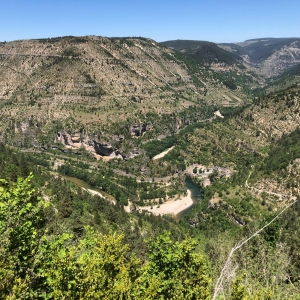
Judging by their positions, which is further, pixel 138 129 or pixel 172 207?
pixel 138 129

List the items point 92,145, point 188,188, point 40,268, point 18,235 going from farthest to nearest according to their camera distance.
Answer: point 92,145 → point 188,188 → point 40,268 → point 18,235

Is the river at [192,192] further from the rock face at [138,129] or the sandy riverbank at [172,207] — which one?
the rock face at [138,129]

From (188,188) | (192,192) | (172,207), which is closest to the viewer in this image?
(172,207)

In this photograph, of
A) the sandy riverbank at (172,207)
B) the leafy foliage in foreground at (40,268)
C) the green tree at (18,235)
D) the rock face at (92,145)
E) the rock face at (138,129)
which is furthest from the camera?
the rock face at (138,129)

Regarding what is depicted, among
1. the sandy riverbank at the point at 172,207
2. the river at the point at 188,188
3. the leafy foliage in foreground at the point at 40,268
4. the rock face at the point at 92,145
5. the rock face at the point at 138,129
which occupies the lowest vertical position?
the sandy riverbank at the point at 172,207

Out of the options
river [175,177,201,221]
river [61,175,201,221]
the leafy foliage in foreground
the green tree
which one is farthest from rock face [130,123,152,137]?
the green tree

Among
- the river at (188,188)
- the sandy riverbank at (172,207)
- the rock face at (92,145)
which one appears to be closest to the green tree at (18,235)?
the river at (188,188)

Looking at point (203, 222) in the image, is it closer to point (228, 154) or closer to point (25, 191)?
point (228, 154)

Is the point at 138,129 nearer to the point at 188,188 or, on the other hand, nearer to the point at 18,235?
the point at 188,188

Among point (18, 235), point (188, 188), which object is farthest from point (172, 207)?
point (18, 235)
